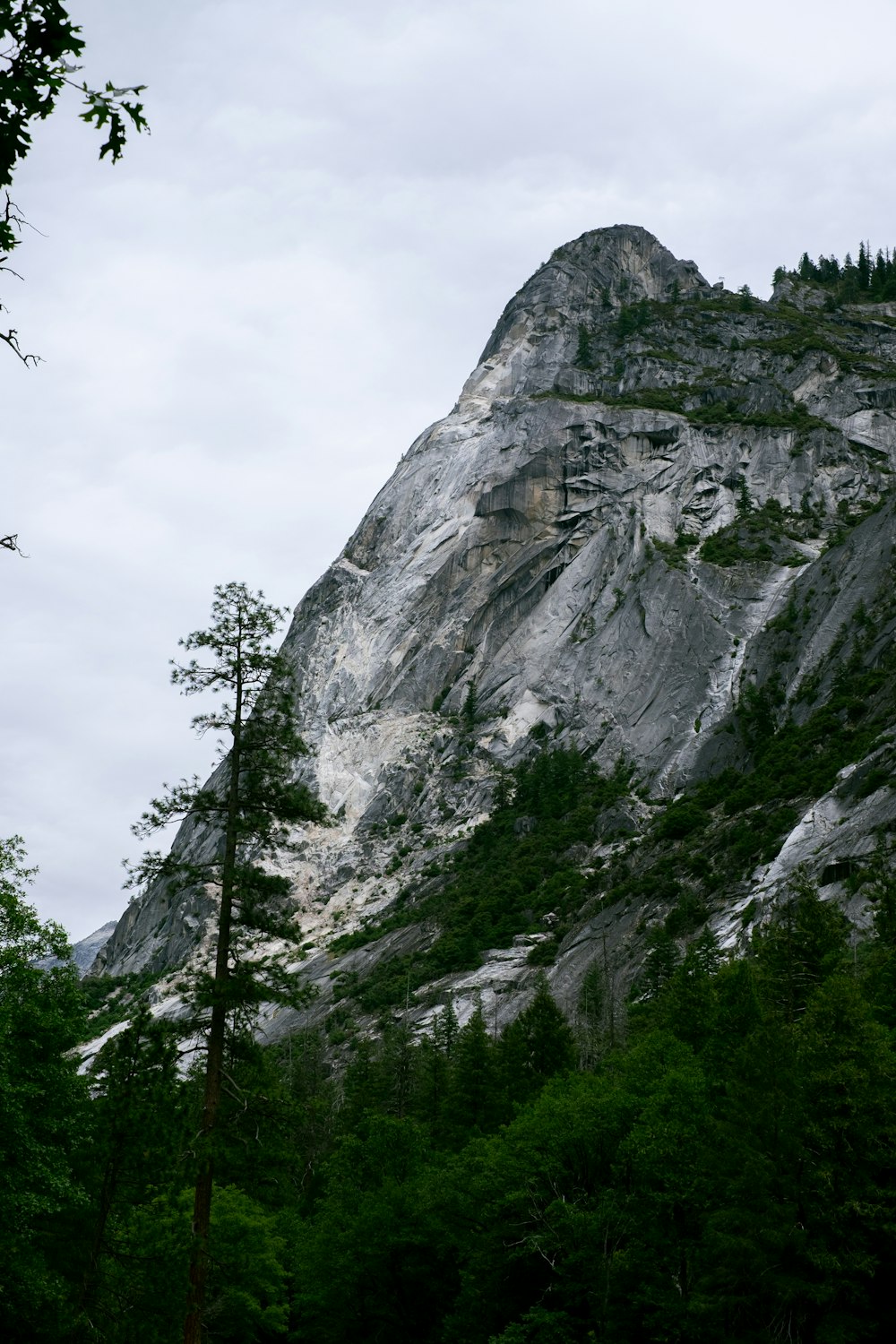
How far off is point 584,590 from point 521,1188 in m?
106

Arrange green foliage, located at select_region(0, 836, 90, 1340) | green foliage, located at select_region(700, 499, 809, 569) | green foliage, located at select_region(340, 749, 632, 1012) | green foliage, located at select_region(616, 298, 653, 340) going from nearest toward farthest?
green foliage, located at select_region(0, 836, 90, 1340)
green foliage, located at select_region(340, 749, 632, 1012)
green foliage, located at select_region(700, 499, 809, 569)
green foliage, located at select_region(616, 298, 653, 340)

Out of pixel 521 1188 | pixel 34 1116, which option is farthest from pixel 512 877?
pixel 34 1116

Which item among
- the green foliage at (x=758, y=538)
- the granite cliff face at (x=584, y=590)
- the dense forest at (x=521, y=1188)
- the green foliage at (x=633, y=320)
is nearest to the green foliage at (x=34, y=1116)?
the dense forest at (x=521, y=1188)

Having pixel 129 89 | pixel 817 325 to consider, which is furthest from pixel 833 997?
pixel 817 325

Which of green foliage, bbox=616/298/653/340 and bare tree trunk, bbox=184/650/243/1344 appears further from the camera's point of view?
green foliage, bbox=616/298/653/340

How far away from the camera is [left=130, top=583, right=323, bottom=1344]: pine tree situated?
1942cm

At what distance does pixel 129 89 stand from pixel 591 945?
73.6 meters

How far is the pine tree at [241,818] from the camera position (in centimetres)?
1942

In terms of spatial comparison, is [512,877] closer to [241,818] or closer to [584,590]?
[584,590]

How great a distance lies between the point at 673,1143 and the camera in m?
27.5

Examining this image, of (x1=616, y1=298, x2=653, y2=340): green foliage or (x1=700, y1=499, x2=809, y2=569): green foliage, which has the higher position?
(x1=616, y1=298, x2=653, y2=340): green foliage

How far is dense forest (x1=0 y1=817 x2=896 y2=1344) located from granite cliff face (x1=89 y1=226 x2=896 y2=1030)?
41.6 meters

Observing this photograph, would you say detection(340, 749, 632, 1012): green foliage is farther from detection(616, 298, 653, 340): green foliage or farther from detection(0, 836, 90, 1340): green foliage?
detection(616, 298, 653, 340): green foliage

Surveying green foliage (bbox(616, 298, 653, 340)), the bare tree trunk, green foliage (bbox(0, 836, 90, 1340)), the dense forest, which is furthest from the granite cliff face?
the bare tree trunk
